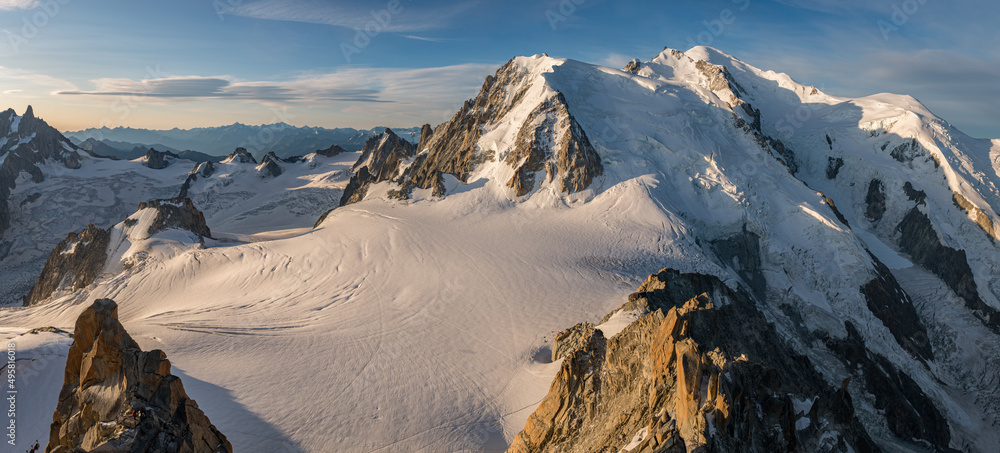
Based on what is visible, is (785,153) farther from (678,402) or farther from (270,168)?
(270,168)

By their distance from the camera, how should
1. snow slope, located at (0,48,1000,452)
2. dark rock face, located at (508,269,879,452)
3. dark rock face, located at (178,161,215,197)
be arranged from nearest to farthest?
dark rock face, located at (508,269,879,452) → snow slope, located at (0,48,1000,452) → dark rock face, located at (178,161,215,197)

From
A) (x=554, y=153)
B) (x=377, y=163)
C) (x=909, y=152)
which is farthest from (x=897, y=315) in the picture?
(x=377, y=163)

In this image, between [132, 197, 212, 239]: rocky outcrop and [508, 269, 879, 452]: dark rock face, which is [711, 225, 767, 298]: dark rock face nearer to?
[508, 269, 879, 452]: dark rock face

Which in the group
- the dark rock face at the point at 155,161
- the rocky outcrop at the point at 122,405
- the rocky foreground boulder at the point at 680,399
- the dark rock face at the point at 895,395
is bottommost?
the dark rock face at the point at 895,395

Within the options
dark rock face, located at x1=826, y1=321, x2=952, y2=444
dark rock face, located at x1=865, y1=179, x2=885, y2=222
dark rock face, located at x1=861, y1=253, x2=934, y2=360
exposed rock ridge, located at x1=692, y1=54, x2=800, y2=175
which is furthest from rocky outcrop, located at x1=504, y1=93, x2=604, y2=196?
dark rock face, located at x1=865, y1=179, x2=885, y2=222

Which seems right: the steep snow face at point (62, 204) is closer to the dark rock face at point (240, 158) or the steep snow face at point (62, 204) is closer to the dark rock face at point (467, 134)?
the dark rock face at point (240, 158)

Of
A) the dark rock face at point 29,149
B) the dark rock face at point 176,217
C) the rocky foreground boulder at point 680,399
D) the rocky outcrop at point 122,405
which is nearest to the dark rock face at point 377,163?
the dark rock face at point 176,217
